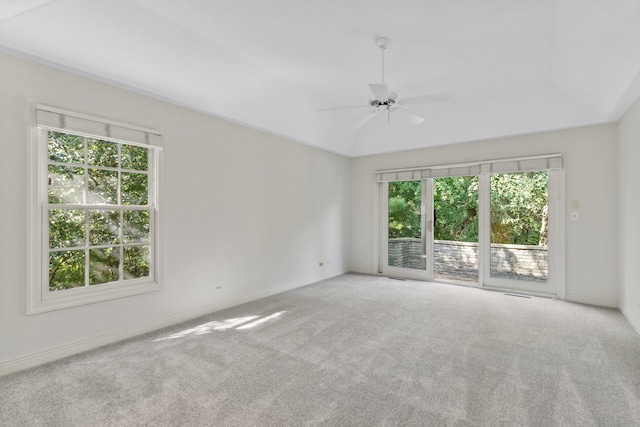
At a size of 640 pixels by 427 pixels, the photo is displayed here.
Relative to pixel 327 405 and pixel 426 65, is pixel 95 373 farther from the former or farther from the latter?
pixel 426 65

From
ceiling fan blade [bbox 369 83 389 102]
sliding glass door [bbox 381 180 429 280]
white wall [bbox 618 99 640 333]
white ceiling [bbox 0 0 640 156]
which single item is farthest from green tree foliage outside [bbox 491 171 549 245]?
ceiling fan blade [bbox 369 83 389 102]

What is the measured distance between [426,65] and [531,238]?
310 cm

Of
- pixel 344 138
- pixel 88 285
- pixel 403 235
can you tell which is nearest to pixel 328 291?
pixel 403 235

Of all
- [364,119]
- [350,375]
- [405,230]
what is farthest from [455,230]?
[350,375]

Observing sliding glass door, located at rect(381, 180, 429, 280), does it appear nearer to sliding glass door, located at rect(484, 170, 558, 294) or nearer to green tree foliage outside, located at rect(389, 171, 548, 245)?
green tree foliage outside, located at rect(389, 171, 548, 245)

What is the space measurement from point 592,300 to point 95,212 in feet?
19.9

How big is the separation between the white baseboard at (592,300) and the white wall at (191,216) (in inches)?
144

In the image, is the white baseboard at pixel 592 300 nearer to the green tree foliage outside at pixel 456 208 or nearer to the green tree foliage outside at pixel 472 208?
the green tree foliage outside at pixel 472 208

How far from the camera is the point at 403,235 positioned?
Answer: 6102 mm

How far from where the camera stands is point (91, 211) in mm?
3016

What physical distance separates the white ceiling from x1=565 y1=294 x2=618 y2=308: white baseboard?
7.73 ft

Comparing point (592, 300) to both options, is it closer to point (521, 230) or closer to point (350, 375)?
point (521, 230)

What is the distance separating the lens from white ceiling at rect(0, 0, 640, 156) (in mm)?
2486

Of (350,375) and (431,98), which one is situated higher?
(431,98)
